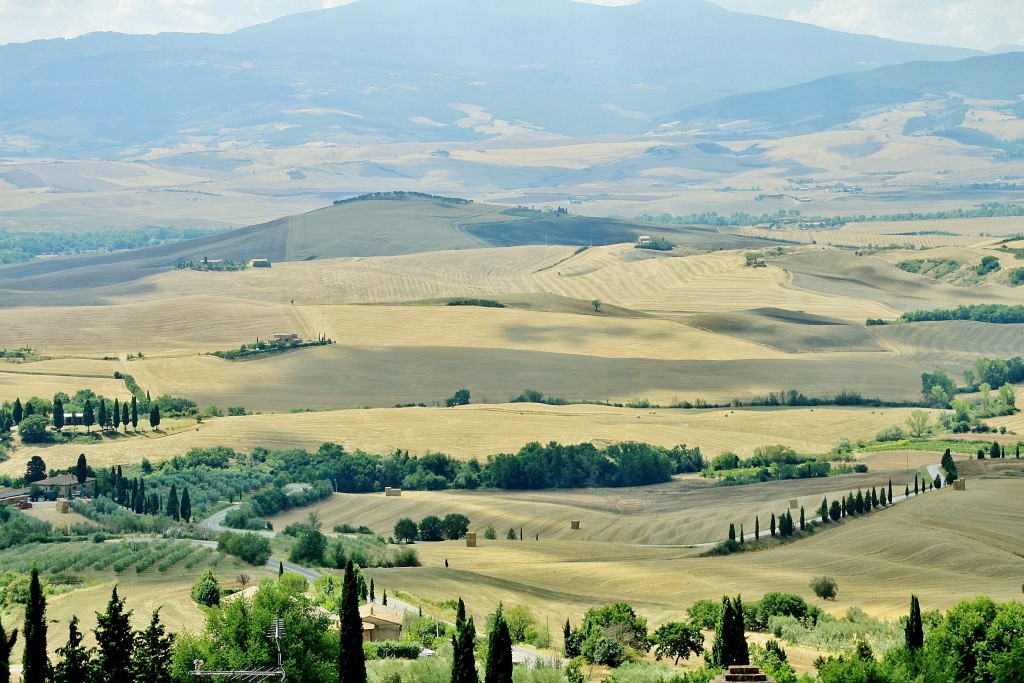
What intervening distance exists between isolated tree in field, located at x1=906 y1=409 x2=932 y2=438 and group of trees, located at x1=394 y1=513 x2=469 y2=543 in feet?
146

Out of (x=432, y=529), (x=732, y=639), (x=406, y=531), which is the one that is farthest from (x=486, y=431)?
(x=732, y=639)

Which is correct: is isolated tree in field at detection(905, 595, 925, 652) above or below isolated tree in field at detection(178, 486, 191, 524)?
above

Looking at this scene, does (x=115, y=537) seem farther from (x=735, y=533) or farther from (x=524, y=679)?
(x=524, y=679)

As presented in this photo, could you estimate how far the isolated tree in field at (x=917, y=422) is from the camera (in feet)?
431

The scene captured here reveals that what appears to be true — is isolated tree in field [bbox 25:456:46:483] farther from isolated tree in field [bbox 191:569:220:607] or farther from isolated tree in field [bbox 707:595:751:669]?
isolated tree in field [bbox 707:595:751:669]

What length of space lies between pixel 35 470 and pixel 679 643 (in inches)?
2357

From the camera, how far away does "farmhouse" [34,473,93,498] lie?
104m

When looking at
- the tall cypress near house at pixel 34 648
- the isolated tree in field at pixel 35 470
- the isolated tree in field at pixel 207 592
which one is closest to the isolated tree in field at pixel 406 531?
the isolated tree in field at pixel 35 470

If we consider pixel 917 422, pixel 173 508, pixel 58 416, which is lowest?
pixel 173 508

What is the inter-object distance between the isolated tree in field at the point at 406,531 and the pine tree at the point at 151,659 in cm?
4904

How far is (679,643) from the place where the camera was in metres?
61.2

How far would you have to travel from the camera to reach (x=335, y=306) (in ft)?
637

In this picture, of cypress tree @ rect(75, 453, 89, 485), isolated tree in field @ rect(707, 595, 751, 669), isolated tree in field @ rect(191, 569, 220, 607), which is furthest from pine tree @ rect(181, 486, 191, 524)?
isolated tree in field @ rect(707, 595, 751, 669)

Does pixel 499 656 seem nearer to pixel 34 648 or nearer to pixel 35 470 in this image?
pixel 34 648
